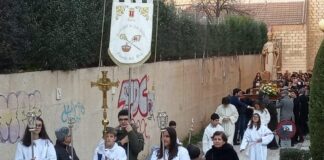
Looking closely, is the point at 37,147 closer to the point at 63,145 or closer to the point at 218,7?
the point at 63,145

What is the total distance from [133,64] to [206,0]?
36786 mm

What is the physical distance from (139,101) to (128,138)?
7.45m

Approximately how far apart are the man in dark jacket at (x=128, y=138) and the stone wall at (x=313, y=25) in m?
41.5

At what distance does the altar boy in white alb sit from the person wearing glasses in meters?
0.66

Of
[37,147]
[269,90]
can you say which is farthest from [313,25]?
[37,147]

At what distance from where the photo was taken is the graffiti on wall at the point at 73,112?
1309 centimetres

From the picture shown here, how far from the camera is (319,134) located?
10.7m

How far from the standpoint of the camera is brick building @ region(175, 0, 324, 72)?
4825 centimetres

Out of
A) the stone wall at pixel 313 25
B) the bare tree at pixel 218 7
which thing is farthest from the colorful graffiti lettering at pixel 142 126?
the stone wall at pixel 313 25

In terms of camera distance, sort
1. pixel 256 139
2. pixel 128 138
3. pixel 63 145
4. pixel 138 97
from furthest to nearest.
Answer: pixel 138 97
pixel 256 139
pixel 63 145
pixel 128 138

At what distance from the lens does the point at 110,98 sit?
15281 millimetres

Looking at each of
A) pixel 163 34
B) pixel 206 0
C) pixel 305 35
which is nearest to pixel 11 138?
pixel 163 34

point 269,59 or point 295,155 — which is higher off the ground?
point 269,59

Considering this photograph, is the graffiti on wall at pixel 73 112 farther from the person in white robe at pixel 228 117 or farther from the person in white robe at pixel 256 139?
the person in white robe at pixel 228 117
